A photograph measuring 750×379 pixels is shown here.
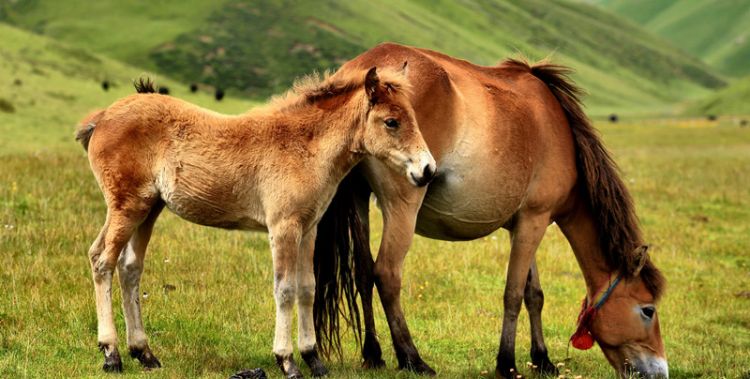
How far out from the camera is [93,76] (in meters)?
54.3

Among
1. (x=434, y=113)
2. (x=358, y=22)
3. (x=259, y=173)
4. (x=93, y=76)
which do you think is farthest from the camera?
(x=358, y=22)

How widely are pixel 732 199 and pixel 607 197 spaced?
14.5 metres

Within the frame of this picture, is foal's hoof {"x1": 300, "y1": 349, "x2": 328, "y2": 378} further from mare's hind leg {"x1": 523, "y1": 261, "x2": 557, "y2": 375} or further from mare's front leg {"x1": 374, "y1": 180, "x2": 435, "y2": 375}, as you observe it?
mare's hind leg {"x1": 523, "y1": 261, "x2": 557, "y2": 375}

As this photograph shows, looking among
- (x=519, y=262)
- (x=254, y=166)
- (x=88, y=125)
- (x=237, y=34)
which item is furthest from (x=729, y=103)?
(x=88, y=125)

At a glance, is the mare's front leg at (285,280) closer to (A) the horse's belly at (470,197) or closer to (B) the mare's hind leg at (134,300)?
(B) the mare's hind leg at (134,300)

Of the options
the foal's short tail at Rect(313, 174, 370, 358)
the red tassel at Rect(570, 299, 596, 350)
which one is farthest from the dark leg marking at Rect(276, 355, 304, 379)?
the red tassel at Rect(570, 299, 596, 350)

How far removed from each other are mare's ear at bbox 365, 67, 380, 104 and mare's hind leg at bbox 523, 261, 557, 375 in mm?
2975

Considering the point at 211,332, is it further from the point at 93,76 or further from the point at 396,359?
the point at 93,76

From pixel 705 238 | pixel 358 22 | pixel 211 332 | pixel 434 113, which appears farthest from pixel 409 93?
pixel 358 22

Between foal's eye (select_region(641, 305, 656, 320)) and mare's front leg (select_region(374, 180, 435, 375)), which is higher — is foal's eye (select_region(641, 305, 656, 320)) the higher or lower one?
the lower one

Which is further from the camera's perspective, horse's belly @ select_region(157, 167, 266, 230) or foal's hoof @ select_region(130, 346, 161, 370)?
foal's hoof @ select_region(130, 346, 161, 370)

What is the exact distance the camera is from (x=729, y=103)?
123 m

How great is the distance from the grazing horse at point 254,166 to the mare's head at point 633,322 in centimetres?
273

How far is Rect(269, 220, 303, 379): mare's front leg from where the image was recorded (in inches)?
273
